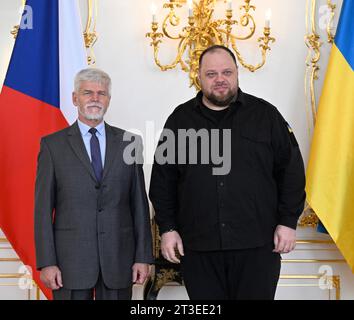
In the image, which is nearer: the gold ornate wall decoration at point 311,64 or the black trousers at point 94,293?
the black trousers at point 94,293

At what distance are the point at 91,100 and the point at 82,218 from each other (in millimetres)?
393

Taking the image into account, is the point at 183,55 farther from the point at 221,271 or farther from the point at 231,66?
the point at 221,271

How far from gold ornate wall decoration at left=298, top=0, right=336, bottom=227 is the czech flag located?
3.66 ft

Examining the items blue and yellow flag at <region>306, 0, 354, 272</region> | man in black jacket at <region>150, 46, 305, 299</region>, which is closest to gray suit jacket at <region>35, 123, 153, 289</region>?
man in black jacket at <region>150, 46, 305, 299</region>

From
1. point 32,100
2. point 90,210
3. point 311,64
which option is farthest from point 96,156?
point 311,64

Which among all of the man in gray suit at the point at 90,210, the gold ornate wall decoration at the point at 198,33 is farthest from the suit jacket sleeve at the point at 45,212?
the gold ornate wall decoration at the point at 198,33

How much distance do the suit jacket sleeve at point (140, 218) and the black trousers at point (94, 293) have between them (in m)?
0.13

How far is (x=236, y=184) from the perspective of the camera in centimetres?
198

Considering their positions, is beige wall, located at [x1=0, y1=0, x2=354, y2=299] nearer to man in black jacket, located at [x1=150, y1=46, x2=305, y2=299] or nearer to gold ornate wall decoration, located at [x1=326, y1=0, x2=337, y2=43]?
gold ornate wall decoration, located at [x1=326, y1=0, x2=337, y2=43]

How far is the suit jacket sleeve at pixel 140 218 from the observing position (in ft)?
6.57

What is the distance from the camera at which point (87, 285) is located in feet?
6.28

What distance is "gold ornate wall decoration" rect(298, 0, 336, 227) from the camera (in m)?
2.97

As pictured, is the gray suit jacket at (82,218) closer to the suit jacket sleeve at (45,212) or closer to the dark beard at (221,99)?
the suit jacket sleeve at (45,212)

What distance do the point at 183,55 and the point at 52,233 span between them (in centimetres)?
134
